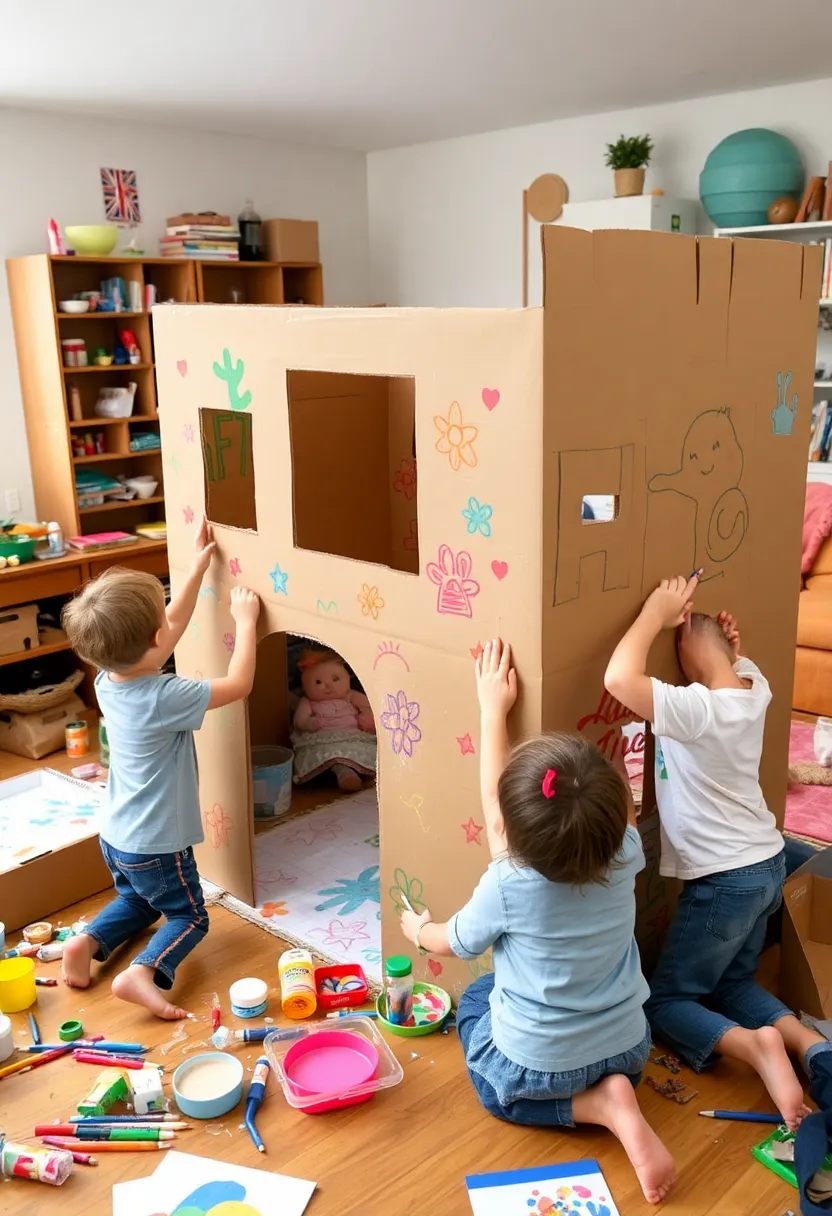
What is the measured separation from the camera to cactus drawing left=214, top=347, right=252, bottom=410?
90.6 inches

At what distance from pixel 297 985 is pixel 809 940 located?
1.13 meters

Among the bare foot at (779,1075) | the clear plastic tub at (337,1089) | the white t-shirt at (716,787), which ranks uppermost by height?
the white t-shirt at (716,787)

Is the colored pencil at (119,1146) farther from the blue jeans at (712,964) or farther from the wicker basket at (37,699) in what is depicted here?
the wicker basket at (37,699)

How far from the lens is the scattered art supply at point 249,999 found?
2139mm

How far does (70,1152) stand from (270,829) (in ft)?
4.30

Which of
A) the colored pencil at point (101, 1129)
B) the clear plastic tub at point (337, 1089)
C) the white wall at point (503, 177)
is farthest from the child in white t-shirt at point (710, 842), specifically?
the white wall at point (503, 177)

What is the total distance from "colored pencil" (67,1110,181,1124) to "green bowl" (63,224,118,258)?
11.4ft

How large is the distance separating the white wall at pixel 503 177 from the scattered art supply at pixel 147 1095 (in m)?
4.37

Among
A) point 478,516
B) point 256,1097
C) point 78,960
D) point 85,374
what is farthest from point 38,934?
point 85,374

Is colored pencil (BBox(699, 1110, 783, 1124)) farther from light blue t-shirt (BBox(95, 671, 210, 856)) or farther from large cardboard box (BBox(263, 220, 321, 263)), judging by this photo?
large cardboard box (BBox(263, 220, 321, 263))

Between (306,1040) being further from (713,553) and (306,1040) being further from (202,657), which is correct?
(713,553)

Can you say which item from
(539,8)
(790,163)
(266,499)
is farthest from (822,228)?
(266,499)

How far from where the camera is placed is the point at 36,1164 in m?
1.73

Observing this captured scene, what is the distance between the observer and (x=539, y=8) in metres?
3.22
